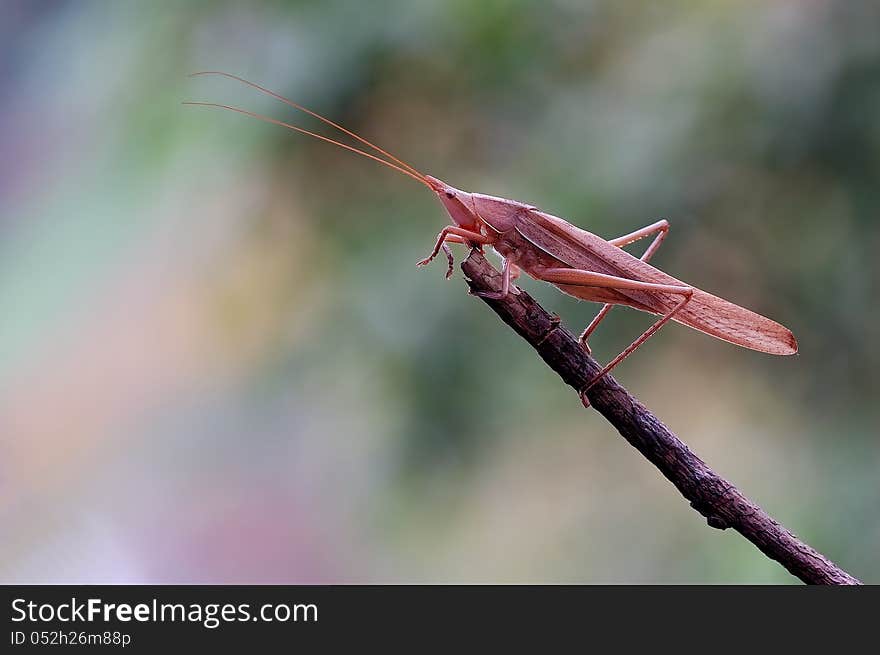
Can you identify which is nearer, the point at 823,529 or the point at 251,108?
the point at 823,529

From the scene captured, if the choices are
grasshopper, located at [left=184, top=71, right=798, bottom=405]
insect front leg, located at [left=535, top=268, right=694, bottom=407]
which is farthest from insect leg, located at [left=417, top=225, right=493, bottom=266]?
insect front leg, located at [left=535, top=268, right=694, bottom=407]

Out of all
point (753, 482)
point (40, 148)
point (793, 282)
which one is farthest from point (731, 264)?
point (40, 148)

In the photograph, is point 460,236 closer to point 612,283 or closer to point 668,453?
point 612,283

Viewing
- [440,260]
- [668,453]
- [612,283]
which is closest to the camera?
[668,453]

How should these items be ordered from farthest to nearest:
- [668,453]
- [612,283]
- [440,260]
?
[440,260] < [612,283] < [668,453]

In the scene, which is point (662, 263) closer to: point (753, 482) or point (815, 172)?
point (815, 172)

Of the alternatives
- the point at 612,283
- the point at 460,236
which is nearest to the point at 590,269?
the point at 612,283

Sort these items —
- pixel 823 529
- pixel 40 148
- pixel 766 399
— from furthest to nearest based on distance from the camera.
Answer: pixel 40 148 < pixel 766 399 < pixel 823 529
